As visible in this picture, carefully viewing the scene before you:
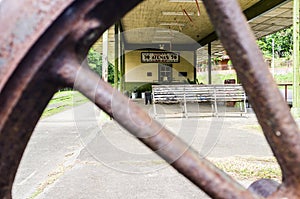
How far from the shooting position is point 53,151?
4.74 metres

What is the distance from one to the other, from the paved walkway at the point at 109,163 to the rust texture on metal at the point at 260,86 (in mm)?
2315

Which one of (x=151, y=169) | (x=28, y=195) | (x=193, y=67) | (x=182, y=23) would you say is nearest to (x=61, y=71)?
(x=28, y=195)

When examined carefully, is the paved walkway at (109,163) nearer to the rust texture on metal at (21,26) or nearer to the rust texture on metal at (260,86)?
the rust texture on metal at (260,86)

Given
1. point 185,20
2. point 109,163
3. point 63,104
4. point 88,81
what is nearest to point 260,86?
point 88,81

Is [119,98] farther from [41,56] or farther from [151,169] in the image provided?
[151,169]

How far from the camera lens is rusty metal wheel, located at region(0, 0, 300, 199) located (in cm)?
43

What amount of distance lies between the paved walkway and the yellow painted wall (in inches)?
537

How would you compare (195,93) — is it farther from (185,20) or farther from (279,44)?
(279,44)

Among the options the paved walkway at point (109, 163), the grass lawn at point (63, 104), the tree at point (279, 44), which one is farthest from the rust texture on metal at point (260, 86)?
the tree at point (279, 44)

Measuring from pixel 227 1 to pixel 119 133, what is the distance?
5606 millimetres

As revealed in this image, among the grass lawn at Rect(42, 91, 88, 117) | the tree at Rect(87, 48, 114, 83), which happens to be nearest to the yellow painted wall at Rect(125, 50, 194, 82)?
the tree at Rect(87, 48, 114, 83)

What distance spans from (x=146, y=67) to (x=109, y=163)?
16.7 metres

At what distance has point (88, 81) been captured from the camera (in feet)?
1.64

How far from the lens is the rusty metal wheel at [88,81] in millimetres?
426
